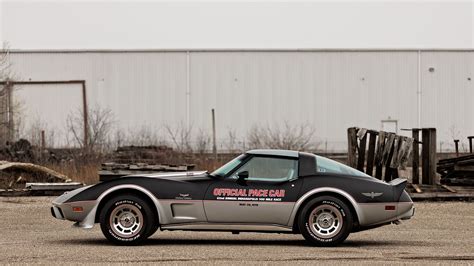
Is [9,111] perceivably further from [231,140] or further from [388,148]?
[388,148]

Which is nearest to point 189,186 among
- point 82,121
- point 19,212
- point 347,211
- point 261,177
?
point 261,177

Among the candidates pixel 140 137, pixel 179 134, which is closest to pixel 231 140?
pixel 179 134

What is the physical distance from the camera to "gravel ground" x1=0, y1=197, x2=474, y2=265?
10539mm

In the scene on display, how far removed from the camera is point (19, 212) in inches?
710

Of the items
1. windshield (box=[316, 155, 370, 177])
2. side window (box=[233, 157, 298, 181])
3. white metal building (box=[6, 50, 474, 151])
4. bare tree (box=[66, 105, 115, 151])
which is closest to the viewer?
side window (box=[233, 157, 298, 181])

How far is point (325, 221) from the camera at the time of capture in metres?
11.9

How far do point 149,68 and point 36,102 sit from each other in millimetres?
5414

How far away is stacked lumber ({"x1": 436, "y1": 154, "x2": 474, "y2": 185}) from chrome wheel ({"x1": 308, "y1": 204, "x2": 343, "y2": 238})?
11474 millimetres

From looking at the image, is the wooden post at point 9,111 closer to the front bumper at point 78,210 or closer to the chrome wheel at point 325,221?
the front bumper at point 78,210

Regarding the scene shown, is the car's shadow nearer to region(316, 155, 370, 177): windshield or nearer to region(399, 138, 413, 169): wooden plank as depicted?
Result: region(316, 155, 370, 177): windshield

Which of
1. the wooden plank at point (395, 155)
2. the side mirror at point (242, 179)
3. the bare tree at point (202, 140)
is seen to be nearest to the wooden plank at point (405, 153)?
the wooden plank at point (395, 155)

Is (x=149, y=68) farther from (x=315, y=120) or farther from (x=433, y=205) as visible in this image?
(x=433, y=205)

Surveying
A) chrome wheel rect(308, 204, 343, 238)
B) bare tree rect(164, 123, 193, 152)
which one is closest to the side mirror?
chrome wheel rect(308, 204, 343, 238)

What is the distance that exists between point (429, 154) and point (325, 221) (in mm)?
11090
